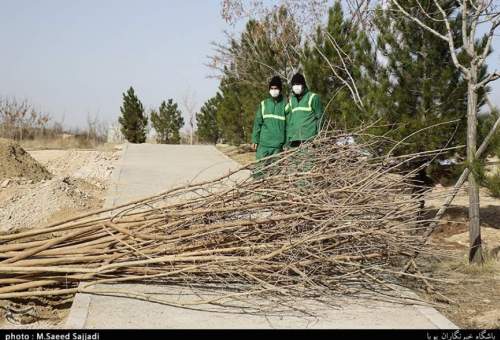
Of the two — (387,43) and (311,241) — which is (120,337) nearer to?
(311,241)

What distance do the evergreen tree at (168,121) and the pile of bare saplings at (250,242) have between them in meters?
24.7

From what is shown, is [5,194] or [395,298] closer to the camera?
[395,298]

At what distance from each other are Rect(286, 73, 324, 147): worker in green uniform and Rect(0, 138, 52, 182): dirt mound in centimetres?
709

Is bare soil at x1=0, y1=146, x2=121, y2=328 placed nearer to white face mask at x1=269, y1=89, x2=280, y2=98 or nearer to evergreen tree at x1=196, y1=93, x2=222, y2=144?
white face mask at x1=269, y1=89, x2=280, y2=98

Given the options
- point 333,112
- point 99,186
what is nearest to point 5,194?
point 99,186

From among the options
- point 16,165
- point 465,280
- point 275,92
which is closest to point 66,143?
point 16,165

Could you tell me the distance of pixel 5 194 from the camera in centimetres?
1070

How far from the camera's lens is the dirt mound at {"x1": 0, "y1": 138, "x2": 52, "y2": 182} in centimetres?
1280

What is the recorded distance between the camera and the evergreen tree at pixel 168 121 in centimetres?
2955

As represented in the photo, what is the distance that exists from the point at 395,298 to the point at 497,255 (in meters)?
2.75

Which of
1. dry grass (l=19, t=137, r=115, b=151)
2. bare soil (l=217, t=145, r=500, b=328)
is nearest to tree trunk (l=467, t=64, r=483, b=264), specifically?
bare soil (l=217, t=145, r=500, b=328)

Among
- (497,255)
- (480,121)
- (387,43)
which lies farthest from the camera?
(387,43)

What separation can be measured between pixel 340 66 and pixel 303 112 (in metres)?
3.43

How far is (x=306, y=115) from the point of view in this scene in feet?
25.0
